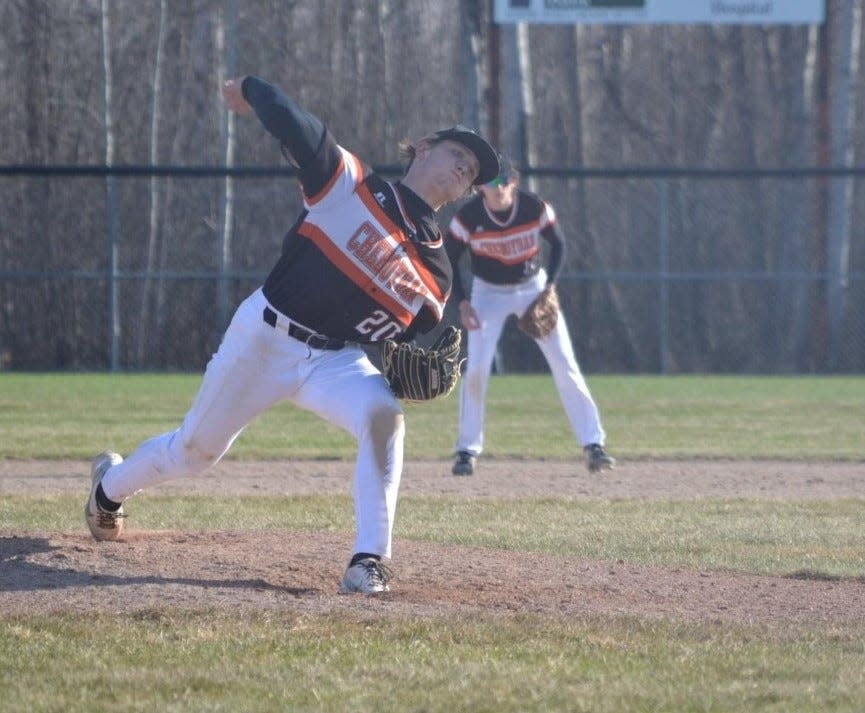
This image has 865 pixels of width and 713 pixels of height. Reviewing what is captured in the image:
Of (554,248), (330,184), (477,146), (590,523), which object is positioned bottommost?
(590,523)

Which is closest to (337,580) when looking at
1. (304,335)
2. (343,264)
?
(304,335)

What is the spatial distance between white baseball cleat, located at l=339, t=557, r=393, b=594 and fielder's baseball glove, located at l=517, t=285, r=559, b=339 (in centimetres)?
400

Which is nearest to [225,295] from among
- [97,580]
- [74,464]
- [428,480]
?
[74,464]

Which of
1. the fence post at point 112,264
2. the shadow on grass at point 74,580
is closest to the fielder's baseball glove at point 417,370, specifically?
the shadow on grass at point 74,580

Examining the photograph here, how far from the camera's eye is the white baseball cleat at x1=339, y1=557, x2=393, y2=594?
5129 mm

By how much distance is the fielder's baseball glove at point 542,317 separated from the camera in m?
9.02

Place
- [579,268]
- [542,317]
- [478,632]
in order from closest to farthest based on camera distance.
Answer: [478,632] → [542,317] → [579,268]

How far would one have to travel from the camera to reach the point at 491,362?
9.27 metres

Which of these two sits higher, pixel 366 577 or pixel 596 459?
pixel 366 577

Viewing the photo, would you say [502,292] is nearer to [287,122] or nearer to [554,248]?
[554,248]

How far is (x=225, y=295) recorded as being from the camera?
18297mm

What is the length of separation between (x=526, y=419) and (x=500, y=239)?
4093mm

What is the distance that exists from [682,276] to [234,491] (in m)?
10.2

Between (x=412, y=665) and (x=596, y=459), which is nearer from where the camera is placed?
(x=412, y=665)
